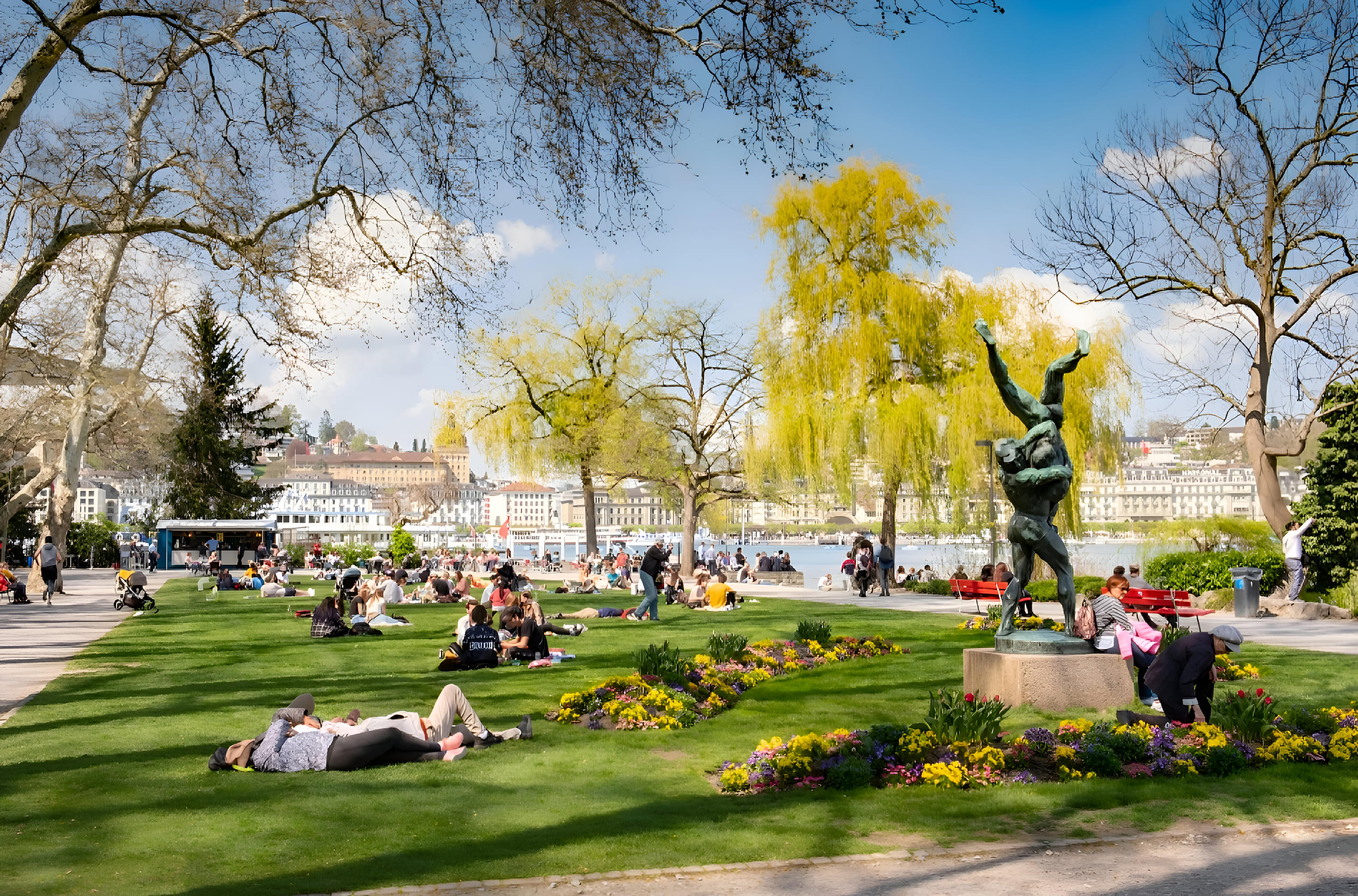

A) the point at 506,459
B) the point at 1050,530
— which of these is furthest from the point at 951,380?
the point at 1050,530

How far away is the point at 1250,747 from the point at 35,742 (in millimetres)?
9830

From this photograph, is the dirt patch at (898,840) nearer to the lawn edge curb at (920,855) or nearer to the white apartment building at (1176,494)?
the lawn edge curb at (920,855)

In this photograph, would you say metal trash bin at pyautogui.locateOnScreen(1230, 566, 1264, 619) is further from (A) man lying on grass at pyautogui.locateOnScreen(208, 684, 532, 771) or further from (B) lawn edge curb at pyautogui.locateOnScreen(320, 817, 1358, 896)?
(A) man lying on grass at pyautogui.locateOnScreen(208, 684, 532, 771)

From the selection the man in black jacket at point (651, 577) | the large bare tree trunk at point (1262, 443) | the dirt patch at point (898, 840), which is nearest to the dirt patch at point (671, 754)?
the dirt patch at point (898, 840)

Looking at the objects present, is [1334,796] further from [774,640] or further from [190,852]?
[774,640]

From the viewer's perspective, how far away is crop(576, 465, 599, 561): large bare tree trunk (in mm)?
44781

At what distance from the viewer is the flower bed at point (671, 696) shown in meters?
10.4

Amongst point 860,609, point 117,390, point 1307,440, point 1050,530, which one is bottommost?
point 860,609

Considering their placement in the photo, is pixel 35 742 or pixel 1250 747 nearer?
pixel 1250 747

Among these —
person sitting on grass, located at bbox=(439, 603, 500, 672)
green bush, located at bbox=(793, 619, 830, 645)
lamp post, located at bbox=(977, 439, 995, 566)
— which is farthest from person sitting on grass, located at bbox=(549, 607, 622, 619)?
lamp post, located at bbox=(977, 439, 995, 566)

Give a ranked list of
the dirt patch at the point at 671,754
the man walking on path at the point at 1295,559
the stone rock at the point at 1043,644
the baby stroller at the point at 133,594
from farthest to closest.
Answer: the baby stroller at the point at 133,594
the man walking on path at the point at 1295,559
the stone rock at the point at 1043,644
the dirt patch at the point at 671,754

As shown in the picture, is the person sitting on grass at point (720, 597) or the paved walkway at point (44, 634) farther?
the person sitting on grass at point (720, 597)

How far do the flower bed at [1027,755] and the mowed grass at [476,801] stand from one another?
183 millimetres

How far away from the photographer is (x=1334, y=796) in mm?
7605
